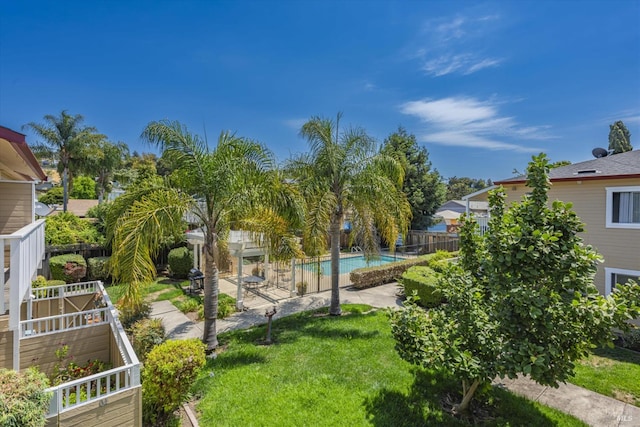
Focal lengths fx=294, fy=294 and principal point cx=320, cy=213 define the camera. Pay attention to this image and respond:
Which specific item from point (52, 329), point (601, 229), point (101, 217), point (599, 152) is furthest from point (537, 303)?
point (101, 217)

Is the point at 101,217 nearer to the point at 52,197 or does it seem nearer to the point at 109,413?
the point at 109,413

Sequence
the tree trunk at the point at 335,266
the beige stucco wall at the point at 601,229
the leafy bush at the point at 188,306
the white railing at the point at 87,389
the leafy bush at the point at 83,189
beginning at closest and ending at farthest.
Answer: the white railing at the point at 87,389
the beige stucco wall at the point at 601,229
the tree trunk at the point at 335,266
the leafy bush at the point at 188,306
the leafy bush at the point at 83,189

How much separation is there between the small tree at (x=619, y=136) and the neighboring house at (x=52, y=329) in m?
39.8

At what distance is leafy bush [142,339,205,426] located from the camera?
4758mm

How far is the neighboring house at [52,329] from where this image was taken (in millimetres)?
4043

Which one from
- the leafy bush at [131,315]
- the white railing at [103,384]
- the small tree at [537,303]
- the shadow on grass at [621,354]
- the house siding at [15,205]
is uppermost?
the house siding at [15,205]

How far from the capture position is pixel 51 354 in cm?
619

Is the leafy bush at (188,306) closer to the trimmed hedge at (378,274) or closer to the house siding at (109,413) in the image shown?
the house siding at (109,413)

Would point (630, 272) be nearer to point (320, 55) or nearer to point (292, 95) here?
point (320, 55)

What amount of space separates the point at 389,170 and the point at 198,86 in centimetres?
1113

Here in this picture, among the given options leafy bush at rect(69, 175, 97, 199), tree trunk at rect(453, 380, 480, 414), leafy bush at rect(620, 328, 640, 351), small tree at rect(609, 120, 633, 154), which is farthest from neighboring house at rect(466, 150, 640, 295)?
leafy bush at rect(69, 175, 97, 199)

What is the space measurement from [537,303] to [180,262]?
15.5m

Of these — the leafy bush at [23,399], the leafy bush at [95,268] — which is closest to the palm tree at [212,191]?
the leafy bush at [23,399]

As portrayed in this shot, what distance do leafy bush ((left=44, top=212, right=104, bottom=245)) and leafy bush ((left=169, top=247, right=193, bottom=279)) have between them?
148 inches
